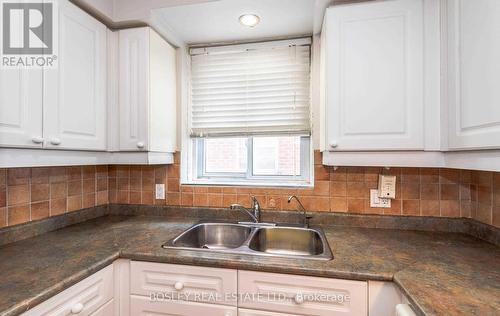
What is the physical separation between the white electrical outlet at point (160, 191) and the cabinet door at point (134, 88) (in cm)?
40

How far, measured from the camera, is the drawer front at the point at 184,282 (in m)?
1.07

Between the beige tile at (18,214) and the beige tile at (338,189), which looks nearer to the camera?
→ the beige tile at (18,214)

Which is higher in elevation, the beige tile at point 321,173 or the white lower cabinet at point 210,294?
the beige tile at point 321,173

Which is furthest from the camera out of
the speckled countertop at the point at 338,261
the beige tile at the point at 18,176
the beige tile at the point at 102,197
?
the beige tile at the point at 102,197

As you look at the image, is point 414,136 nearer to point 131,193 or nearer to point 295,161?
point 295,161

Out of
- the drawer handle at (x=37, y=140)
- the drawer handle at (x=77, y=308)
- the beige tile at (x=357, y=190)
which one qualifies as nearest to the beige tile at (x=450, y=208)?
the beige tile at (x=357, y=190)

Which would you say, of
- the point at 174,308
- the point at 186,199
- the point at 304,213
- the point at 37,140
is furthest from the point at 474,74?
the point at 37,140

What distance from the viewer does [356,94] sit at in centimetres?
123

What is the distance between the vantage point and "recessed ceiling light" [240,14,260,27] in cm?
147

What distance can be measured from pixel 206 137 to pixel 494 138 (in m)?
1.54

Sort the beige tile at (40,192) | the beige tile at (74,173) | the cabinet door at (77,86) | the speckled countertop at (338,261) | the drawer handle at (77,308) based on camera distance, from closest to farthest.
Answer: the speckled countertop at (338,261)
the drawer handle at (77,308)
the cabinet door at (77,86)
the beige tile at (40,192)
the beige tile at (74,173)

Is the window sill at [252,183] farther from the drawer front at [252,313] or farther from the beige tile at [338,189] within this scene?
the drawer front at [252,313]

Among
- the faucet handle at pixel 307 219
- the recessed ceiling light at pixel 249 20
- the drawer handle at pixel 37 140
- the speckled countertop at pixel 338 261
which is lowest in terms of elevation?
the speckled countertop at pixel 338 261

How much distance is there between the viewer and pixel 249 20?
1.51 meters
